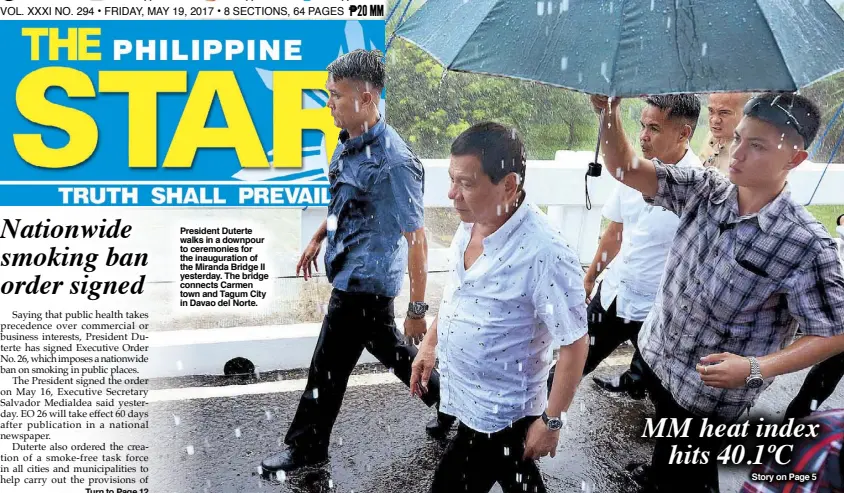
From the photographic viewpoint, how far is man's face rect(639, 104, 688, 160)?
3.47 meters

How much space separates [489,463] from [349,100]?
1.50 metres

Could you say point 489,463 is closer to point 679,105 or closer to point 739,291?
point 739,291

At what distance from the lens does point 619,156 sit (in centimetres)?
260

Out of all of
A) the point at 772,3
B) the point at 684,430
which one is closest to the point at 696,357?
the point at 684,430

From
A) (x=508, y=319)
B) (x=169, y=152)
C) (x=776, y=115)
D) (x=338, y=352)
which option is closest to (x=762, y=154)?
(x=776, y=115)

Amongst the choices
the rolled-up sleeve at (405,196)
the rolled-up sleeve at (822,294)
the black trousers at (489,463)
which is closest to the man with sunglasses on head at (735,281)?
the rolled-up sleeve at (822,294)

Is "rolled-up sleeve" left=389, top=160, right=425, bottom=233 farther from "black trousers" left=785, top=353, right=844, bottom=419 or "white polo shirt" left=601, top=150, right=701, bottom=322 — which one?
"black trousers" left=785, top=353, right=844, bottom=419

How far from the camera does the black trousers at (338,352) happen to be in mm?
3410

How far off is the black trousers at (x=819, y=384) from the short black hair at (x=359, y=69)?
2.53 metres

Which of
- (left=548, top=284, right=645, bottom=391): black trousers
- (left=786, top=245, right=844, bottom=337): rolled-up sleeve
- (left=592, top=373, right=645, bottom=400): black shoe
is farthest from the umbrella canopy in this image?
(left=592, top=373, right=645, bottom=400): black shoe

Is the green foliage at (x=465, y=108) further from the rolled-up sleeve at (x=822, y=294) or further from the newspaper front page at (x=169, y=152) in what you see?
the rolled-up sleeve at (x=822, y=294)

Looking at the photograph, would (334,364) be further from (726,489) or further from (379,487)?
(726,489)

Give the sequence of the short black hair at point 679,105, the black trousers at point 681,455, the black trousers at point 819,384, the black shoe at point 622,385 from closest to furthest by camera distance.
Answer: the black trousers at point 681,455 < the short black hair at point 679,105 < the black trousers at point 819,384 < the black shoe at point 622,385

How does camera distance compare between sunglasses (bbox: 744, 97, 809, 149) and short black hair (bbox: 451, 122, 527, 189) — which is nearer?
short black hair (bbox: 451, 122, 527, 189)
